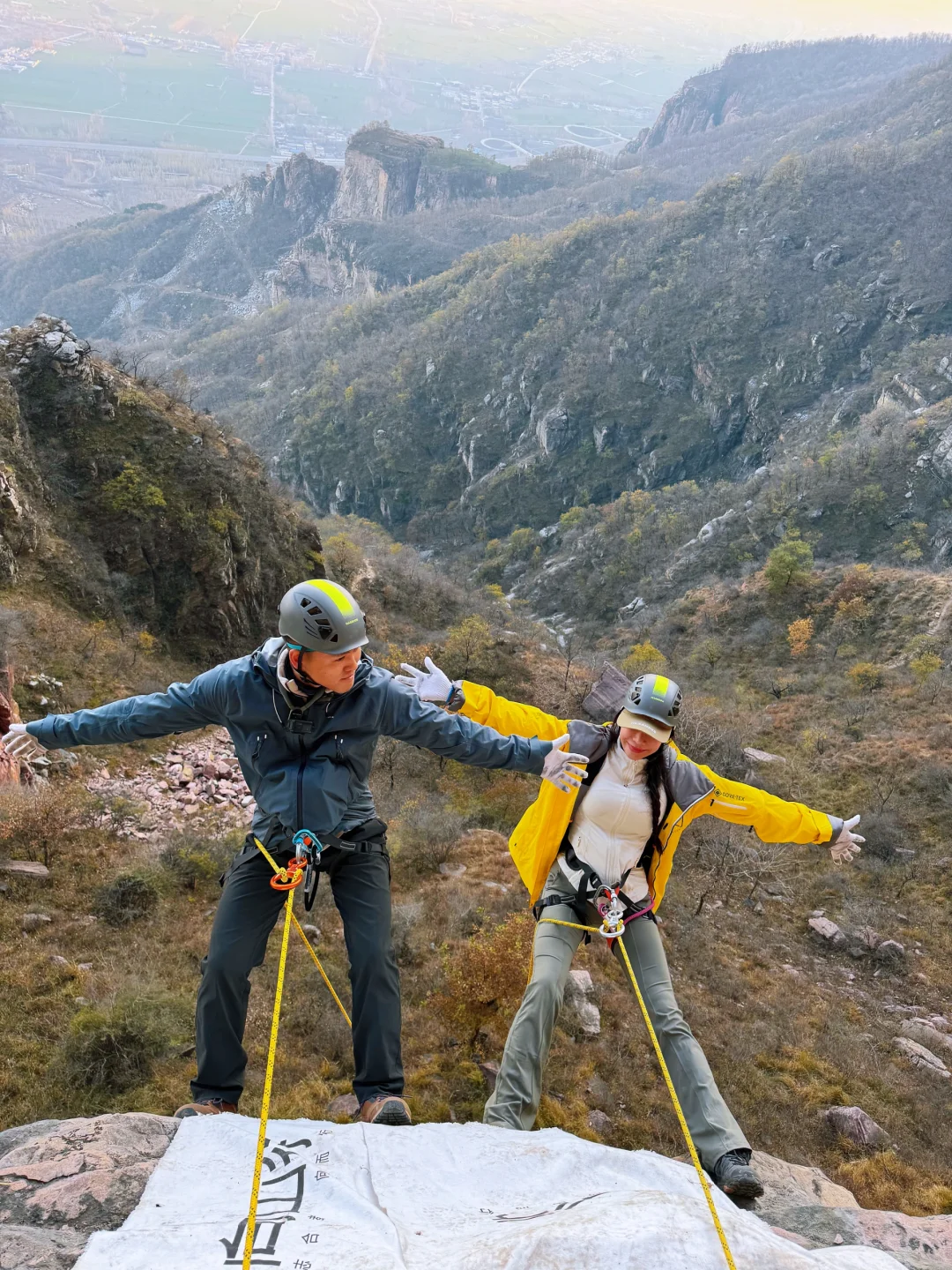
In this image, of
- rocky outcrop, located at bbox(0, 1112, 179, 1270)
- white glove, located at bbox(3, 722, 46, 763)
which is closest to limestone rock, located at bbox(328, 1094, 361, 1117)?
rocky outcrop, located at bbox(0, 1112, 179, 1270)

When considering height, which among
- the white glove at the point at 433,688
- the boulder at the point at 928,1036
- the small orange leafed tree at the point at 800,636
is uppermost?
the white glove at the point at 433,688

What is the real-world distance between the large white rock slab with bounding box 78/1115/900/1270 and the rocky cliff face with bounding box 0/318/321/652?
18619 mm

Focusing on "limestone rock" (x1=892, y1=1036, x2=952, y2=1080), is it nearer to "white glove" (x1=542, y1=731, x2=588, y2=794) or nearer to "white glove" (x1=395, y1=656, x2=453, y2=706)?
"white glove" (x1=542, y1=731, x2=588, y2=794)

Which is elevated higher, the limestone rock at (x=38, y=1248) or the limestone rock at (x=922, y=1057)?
the limestone rock at (x=38, y=1248)

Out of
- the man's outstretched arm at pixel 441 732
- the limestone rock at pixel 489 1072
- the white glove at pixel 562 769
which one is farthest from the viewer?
the limestone rock at pixel 489 1072

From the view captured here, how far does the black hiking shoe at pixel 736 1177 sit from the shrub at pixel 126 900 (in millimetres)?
6733

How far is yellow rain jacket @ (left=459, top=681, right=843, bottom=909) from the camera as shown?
16.5ft

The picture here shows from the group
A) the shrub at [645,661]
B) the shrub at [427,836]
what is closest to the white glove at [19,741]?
the shrub at [427,836]

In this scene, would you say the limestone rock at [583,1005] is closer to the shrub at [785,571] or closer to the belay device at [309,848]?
the belay device at [309,848]

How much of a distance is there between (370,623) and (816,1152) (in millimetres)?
27213

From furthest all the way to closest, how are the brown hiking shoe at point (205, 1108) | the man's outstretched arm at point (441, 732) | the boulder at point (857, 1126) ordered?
1. the boulder at point (857, 1126)
2. the man's outstretched arm at point (441, 732)
3. the brown hiking shoe at point (205, 1108)

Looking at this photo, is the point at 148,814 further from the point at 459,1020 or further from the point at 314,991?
the point at 459,1020

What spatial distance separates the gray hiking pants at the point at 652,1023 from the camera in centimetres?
414

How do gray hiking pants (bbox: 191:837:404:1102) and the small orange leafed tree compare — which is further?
the small orange leafed tree
